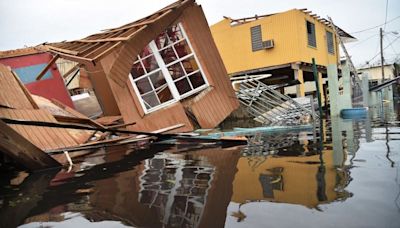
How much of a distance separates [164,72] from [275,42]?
11.0 m

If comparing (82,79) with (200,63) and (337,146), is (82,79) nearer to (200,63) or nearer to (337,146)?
(200,63)

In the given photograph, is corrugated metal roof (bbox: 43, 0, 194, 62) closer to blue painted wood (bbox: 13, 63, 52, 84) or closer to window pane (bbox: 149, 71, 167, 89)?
blue painted wood (bbox: 13, 63, 52, 84)

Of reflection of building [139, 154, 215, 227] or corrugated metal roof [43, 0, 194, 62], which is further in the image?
corrugated metal roof [43, 0, 194, 62]

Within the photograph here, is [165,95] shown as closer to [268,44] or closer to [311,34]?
[268,44]

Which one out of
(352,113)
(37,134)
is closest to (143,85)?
(37,134)

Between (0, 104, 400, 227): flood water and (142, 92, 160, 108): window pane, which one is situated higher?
(142, 92, 160, 108): window pane

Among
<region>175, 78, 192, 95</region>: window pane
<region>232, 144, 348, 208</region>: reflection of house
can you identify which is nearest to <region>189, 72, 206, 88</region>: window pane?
<region>175, 78, 192, 95</region>: window pane

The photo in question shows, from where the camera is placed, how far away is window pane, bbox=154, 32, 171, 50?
41.8ft

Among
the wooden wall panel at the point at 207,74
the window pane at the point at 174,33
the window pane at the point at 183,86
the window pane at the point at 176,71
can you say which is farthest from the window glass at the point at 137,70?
the wooden wall panel at the point at 207,74

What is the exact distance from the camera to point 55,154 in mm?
7504

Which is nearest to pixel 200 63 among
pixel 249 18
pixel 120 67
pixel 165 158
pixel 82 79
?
pixel 120 67

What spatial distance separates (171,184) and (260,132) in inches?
272

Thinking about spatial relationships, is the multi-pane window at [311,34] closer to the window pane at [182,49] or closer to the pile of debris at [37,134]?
the window pane at [182,49]

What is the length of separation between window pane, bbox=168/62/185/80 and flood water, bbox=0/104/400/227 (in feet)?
21.9
